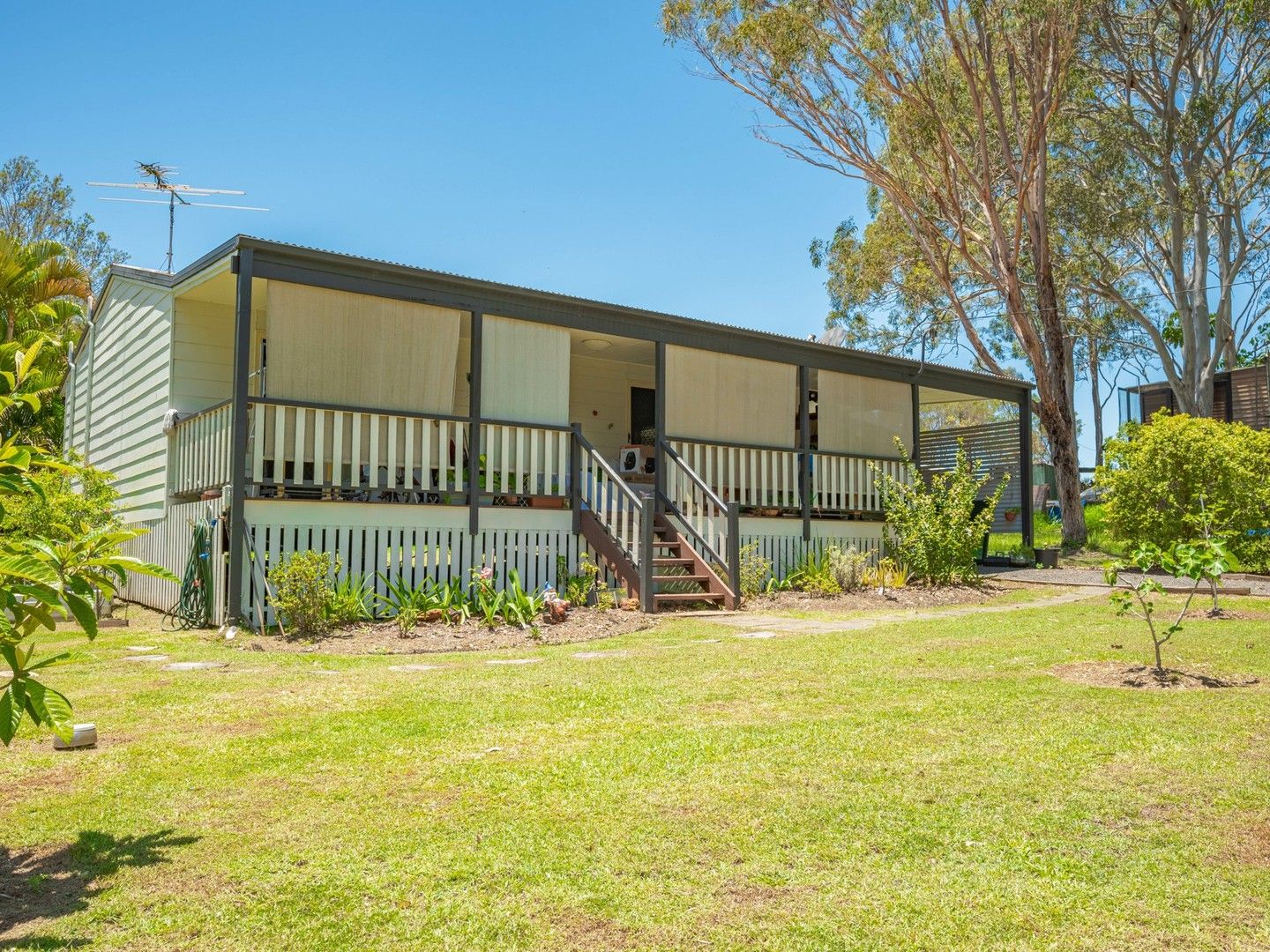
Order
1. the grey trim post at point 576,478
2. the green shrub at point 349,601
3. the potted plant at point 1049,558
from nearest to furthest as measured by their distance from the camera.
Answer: the green shrub at point 349,601 < the grey trim post at point 576,478 < the potted plant at point 1049,558

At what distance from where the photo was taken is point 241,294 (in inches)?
356

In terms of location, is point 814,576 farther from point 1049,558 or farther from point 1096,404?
point 1096,404

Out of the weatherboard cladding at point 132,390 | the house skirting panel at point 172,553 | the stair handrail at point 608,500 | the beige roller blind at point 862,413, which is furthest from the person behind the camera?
the beige roller blind at point 862,413

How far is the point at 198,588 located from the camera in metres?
9.75

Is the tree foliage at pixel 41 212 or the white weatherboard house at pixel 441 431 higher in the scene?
the tree foliage at pixel 41 212

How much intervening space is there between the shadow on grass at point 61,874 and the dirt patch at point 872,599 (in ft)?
25.6

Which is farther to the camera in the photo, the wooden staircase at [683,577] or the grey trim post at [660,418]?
the grey trim post at [660,418]

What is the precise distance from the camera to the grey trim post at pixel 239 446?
29.3ft

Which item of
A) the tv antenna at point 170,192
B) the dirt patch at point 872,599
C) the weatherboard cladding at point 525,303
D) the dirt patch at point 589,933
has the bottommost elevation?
the dirt patch at point 589,933

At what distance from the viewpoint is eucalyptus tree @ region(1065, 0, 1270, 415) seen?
20781 mm

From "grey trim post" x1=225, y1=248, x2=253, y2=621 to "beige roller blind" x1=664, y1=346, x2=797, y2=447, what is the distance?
17.8 feet

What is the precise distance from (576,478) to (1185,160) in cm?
1775

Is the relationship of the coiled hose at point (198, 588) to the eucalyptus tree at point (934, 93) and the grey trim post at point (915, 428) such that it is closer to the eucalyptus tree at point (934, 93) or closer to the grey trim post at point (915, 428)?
the grey trim post at point (915, 428)

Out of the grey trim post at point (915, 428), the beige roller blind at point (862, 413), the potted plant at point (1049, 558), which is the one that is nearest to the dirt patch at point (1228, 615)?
the potted plant at point (1049, 558)
